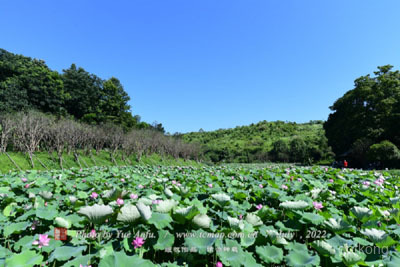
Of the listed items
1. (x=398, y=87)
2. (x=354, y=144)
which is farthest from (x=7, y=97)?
(x=398, y=87)

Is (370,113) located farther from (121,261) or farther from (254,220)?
(121,261)

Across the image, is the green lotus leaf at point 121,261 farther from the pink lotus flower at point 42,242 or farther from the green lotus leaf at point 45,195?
the green lotus leaf at point 45,195

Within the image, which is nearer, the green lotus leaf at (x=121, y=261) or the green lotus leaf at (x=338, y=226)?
the green lotus leaf at (x=121, y=261)

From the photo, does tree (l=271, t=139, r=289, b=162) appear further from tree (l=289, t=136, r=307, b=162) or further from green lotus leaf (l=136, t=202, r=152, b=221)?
green lotus leaf (l=136, t=202, r=152, b=221)

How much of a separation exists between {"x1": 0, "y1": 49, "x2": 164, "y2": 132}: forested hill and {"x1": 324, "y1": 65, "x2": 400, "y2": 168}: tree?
26951mm

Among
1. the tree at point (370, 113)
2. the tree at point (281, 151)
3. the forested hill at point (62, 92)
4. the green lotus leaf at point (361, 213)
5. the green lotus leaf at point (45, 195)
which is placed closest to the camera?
the green lotus leaf at point (361, 213)

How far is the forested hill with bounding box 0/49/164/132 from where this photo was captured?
878 inches

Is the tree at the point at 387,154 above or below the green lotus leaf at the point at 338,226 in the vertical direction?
above

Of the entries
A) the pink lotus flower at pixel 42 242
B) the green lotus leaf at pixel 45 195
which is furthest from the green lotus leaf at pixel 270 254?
the green lotus leaf at pixel 45 195

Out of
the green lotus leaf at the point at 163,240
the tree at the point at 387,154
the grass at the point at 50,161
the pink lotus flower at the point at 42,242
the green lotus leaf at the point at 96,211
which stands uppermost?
the tree at the point at 387,154

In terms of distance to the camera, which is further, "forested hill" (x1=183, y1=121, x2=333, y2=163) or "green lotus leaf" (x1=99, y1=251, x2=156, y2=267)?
"forested hill" (x1=183, y1=121, x2=333, y2=163)

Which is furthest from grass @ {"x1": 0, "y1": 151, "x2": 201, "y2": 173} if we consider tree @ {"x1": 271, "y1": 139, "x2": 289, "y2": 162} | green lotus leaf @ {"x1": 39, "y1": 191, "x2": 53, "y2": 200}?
tree @ {"x1": 271, "y1": 139, "x2": 289, "y2": 162}

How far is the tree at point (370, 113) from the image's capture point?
813 inches

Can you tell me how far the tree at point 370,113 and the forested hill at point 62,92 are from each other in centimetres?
2695
